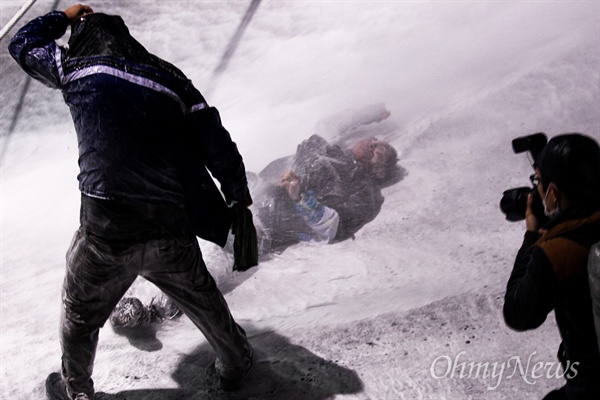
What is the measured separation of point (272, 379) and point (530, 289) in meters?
1.22

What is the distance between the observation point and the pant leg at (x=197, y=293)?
90.7 inches

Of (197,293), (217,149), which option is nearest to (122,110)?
(217,149)

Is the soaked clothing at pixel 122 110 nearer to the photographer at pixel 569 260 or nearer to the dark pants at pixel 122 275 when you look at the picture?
the dark pants at pixel 122 275

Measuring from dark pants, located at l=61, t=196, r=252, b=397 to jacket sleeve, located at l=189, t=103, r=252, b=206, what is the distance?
175 millimetres

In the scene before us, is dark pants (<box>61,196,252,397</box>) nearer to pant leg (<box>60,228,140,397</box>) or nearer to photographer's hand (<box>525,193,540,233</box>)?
pant leg (<box>60,228,140,397</box>)

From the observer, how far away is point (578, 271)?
1.67 m

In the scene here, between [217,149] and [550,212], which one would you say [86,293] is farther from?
[550,212]

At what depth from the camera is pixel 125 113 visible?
2.10 metres

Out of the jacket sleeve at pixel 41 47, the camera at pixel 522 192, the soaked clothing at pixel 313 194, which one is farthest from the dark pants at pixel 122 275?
the camera at pixel 522 192

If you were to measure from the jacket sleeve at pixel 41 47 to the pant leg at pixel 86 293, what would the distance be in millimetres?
481

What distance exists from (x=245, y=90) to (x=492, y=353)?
77.9 inches

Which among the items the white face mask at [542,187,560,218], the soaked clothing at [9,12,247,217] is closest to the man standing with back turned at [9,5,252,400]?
the soaked clothing at [9,12,247,217]

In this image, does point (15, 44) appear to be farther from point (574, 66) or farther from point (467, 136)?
point (574, 66)

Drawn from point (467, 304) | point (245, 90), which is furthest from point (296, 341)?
point (245, 90)
